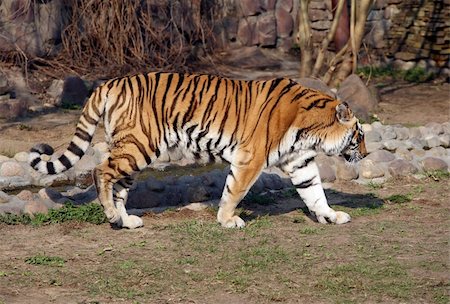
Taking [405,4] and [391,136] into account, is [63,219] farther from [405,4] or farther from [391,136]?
[405,4]

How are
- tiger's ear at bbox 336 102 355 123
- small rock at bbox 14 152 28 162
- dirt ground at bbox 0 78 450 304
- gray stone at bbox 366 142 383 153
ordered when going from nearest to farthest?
1. dirt ground at bbox 0 78 450 304
2. tiger's ear at bbox 336 102 355 123
3. small rock at bbox 14 152 28 162
4. gray stone at bbox 366 142 383 153

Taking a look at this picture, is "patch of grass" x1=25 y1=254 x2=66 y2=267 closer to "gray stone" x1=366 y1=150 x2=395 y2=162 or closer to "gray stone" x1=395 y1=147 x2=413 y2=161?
"gray stone" x1=366 y1=150 x2=395 y2=162

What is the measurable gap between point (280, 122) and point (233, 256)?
1.42 meters

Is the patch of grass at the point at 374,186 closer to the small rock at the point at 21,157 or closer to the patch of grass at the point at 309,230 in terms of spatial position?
the patch of grass at the point at 309,230

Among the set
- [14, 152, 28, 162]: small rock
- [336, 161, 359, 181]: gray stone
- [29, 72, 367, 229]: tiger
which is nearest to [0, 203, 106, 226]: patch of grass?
[29, 72, 367, 229]: tiger

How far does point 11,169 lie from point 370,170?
358cm

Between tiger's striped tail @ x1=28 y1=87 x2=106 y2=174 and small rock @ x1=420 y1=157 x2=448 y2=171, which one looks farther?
small rock @ x1=420 y1=157 x2=448 y2=171

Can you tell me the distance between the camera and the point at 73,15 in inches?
585

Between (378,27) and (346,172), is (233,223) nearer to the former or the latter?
(346,172)

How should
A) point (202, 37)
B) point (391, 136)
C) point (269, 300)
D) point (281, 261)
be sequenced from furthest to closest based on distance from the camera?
point (202, 37)
point (391, 136)
point (281, 261)
point (269, 300)

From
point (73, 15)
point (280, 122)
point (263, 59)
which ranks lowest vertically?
point (263, 59)

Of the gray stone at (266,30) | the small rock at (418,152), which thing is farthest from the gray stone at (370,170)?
the gray stone at (266,30)

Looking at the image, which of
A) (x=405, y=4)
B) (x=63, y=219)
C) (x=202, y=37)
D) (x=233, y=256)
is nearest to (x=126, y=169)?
(x=63, y=219)

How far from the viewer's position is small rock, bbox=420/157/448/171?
416 inches
